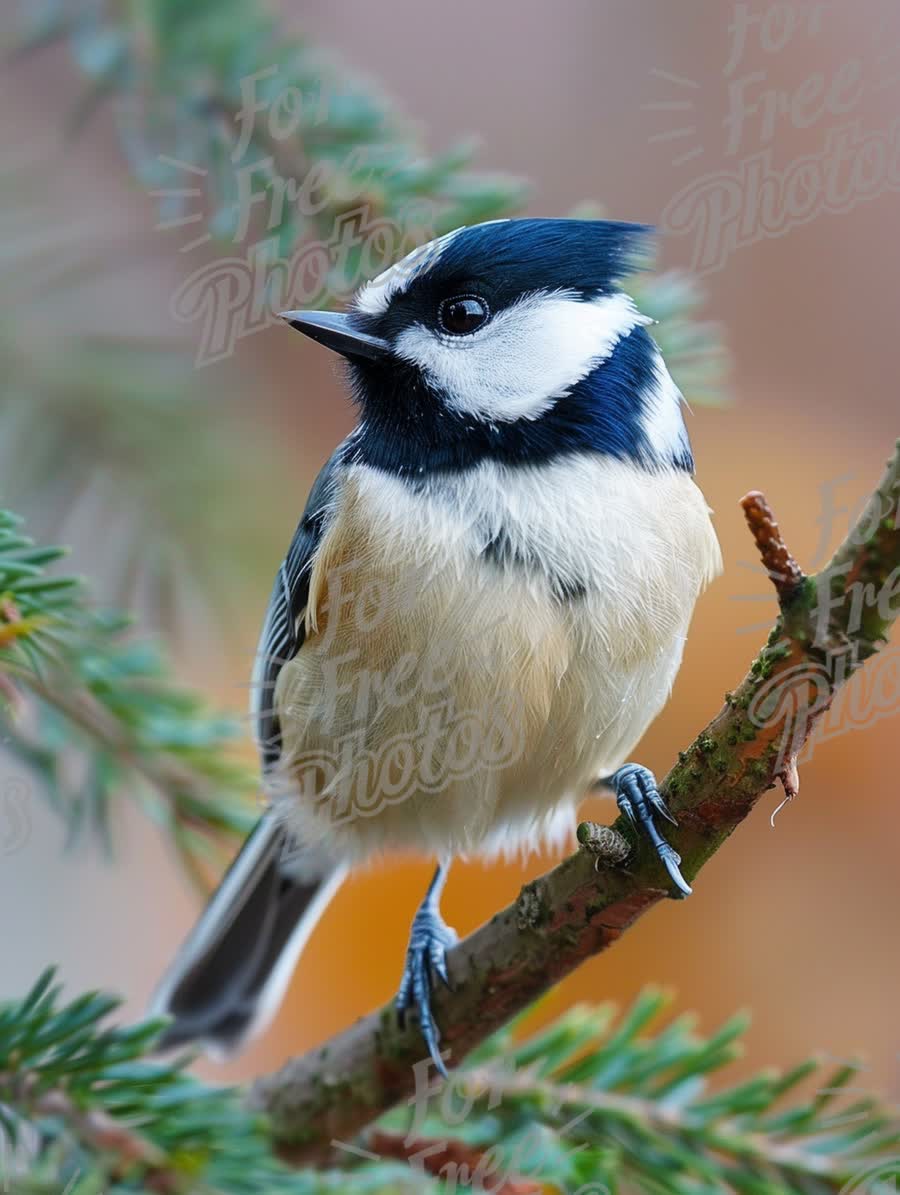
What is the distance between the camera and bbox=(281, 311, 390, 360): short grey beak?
26.7 inches

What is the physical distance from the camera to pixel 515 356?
29.1 inches

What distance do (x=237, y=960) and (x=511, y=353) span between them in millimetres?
591

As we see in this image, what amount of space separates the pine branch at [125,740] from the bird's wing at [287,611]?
80 mm

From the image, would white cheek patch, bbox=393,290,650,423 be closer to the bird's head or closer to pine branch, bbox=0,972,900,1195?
the bird's head

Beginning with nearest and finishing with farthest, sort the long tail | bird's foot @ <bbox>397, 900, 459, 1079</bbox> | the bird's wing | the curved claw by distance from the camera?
the curved claw
bird's foot @ <bbox>397, 900, 459, 1079</bbox>
the bird's wing
the long tail

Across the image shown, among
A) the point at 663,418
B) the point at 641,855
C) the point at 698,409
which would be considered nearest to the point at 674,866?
the point at 641,855

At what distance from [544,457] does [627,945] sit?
0.57 m

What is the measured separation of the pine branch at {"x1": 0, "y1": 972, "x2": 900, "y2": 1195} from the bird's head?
13.5 inches

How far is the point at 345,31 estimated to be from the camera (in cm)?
131

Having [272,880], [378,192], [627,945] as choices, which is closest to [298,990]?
[272,880]

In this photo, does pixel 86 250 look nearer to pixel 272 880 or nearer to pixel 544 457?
pixel 544 457

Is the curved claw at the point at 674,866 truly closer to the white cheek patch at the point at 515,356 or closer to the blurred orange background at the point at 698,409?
the white cheek patch at the point at 515,356

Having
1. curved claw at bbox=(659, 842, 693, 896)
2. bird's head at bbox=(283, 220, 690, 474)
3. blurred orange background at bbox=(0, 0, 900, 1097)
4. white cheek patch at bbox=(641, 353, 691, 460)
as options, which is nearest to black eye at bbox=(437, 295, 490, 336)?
bird's head at bbox=(283, 220, 690, 474)

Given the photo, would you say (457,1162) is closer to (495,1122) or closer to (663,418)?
(495,1122)
